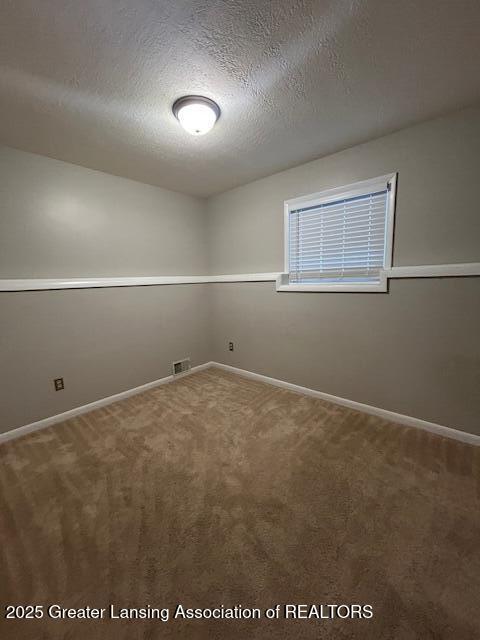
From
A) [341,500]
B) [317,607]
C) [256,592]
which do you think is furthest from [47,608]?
[341,500]

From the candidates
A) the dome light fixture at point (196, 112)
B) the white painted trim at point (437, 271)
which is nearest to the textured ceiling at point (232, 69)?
the dome light fixture at point (196, 112)

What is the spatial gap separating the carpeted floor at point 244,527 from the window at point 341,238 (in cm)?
132

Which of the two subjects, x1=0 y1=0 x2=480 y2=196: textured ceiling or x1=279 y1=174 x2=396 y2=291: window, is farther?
x1=279 y1=174 x2=396 y2=291: window

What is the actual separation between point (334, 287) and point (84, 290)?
95.6 inches

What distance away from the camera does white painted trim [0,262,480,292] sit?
1.82m

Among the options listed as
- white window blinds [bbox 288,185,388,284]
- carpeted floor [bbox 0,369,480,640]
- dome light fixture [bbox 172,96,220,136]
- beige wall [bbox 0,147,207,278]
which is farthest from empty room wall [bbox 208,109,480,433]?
dome light fixture [bbox 172,96,220,136]

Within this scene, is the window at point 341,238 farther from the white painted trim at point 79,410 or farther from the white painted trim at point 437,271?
the white painted trim at point 79,410

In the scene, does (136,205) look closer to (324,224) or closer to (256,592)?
(324,224)

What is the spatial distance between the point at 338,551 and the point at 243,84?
2463 mm

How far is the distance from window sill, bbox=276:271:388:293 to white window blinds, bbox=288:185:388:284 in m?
0.09

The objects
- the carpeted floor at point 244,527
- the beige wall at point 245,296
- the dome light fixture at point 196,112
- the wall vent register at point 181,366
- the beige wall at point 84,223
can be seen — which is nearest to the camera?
the carpeted floor at point 244,527

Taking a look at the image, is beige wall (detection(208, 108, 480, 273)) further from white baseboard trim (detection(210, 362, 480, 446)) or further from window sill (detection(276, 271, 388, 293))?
white baseboard trim (detection(210, 362, 480, 446))

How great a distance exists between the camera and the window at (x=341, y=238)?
6.95 feet

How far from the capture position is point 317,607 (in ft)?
3.22
